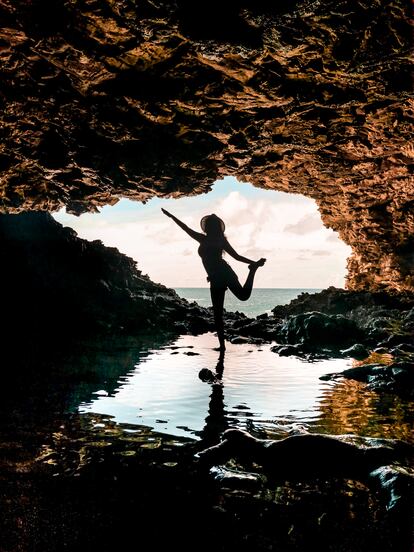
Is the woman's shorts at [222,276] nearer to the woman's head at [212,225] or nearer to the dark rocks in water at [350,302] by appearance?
the woman's head at [212,225]

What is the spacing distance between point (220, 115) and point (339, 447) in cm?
598

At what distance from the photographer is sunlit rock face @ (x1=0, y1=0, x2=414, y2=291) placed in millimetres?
4504

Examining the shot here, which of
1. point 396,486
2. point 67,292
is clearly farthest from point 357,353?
point 67,292

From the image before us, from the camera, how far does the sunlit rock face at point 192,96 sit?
4.50 meters

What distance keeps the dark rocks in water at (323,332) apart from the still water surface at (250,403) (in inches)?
117

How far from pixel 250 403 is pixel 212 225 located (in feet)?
12.7

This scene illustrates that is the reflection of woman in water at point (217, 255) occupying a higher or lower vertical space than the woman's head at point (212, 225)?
lower

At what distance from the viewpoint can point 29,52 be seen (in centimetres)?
515

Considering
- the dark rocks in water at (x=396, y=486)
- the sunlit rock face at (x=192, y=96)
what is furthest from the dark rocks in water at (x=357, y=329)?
the dark rocks in water at (x=396, y=486)

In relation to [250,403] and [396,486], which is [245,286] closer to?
[250,403]

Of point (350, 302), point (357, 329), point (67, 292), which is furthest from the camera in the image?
point (350, 302)

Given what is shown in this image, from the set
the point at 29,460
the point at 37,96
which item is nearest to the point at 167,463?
the point at 29,460

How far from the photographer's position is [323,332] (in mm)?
9164

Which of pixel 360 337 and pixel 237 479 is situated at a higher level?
pixel 360 337
